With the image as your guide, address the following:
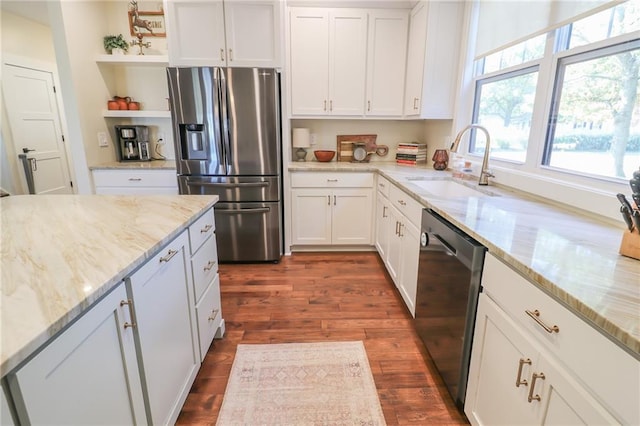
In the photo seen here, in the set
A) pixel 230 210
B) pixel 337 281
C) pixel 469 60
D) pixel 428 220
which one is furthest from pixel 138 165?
pixel 469 60

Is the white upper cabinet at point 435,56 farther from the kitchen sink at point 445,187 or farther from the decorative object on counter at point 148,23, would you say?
the decorative object on counter at point 148,23

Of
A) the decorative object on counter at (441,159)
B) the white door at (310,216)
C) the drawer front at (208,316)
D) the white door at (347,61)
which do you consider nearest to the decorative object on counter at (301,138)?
the white door at (347,61)

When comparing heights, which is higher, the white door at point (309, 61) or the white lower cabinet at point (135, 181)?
the white door at point (309, 61)

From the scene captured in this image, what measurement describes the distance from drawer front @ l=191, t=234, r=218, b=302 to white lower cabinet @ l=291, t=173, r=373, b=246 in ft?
4.70

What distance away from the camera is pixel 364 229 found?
338cm

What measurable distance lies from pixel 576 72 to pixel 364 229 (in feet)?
6.88

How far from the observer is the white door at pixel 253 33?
280 cm

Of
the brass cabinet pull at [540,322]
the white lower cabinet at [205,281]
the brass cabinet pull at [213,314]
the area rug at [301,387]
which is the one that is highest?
the brass cabinet pull at [540,322]

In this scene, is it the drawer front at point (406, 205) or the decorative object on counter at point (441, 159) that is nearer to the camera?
the drawer front at point (406, 205)

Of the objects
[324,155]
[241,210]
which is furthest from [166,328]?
[324,155]

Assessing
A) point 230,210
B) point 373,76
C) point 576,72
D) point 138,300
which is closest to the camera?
point 138,300

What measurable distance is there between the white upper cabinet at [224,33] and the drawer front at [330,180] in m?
1.05

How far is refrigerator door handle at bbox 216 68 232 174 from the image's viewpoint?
2814 millimetres

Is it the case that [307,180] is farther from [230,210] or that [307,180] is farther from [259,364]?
[259,364]
